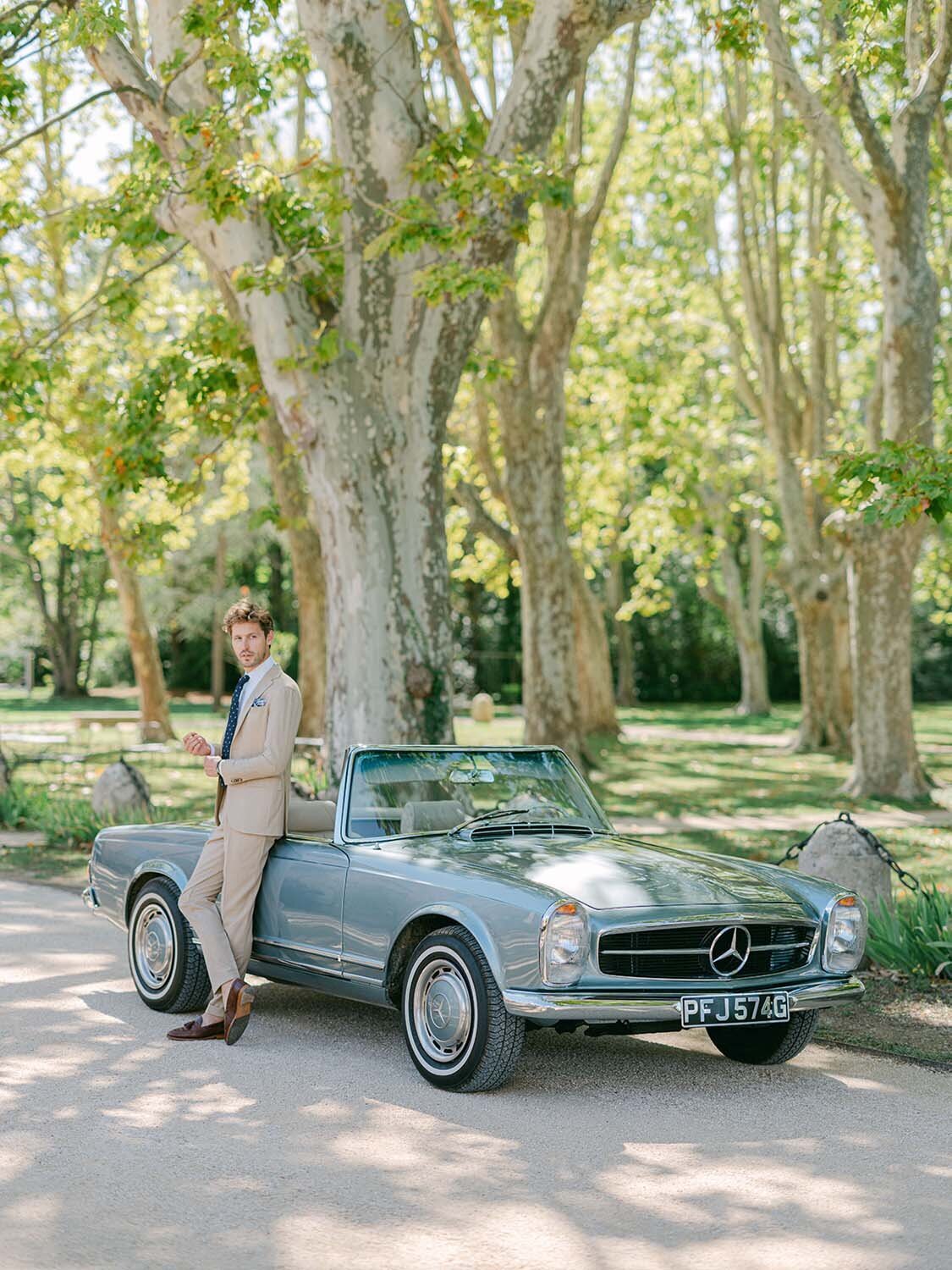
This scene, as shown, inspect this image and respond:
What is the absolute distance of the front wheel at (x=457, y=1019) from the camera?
596 centimetres

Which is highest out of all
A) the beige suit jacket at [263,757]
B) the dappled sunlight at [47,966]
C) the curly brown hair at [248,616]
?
the curly brown hair at [248,616]

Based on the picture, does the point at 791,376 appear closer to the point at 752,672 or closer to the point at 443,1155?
the point at 752,672

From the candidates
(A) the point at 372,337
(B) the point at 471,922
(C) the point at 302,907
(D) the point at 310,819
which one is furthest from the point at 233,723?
(A) the point at 372,337

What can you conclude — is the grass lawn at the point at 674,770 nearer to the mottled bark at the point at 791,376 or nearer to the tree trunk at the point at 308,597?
the tree trunk at the point at 308,597

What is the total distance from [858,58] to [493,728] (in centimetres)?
2444

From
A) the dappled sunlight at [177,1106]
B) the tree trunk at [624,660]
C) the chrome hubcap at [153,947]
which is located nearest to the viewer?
the dappled sunlight at [177,1106]

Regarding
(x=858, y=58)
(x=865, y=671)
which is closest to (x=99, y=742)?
(x=865, y=671)

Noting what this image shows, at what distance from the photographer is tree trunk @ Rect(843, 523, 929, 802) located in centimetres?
1861

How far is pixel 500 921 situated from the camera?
19.7 ft

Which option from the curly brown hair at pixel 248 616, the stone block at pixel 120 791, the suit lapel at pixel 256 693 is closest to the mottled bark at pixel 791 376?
the stone block at pixel 120 791

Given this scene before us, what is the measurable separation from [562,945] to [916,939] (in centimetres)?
338

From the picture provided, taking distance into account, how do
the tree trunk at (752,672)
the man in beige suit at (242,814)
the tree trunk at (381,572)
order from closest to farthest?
the man in beige suit at (242,814)
the tree trunk at (381,572)
the tree trunk at (752,672)

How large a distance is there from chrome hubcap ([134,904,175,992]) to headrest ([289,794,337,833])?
828 millimetres

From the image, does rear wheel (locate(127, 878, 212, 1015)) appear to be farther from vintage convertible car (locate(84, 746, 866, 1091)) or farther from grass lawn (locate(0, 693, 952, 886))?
grass lawn (locate(0, 693, 952, 886))
